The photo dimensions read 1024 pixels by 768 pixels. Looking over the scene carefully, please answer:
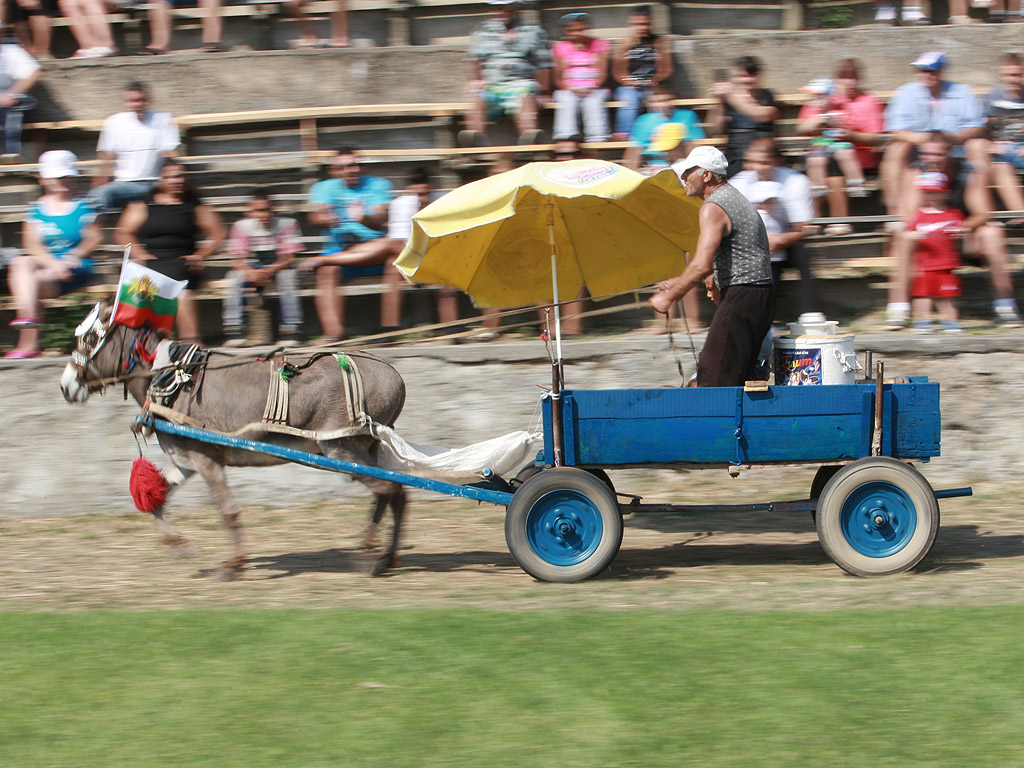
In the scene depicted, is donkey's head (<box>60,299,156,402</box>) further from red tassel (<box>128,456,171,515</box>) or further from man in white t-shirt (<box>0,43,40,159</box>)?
man in white t-shirt (<box>0,43,40,159</box>)

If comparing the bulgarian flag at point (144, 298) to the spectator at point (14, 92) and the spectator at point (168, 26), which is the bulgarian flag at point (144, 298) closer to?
the spectator at point (14, 92)

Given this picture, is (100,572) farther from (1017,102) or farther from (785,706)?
(1017,102)

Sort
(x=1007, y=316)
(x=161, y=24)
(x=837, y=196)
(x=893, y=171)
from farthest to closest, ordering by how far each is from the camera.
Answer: (x=161, y=24) < (x=837, y=196) < (x=893, y=171) < (x=1007, y=316)

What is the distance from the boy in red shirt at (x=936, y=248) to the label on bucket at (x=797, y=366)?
3.49 m

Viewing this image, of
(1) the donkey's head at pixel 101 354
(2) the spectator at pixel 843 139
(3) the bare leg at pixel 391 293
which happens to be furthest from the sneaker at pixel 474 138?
(1) the donkey's head at pixel 101 354

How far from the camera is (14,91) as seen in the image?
42.1ft

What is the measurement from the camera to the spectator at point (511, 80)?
1208 cm

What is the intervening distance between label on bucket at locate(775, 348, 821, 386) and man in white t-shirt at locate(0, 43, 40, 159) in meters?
9.25

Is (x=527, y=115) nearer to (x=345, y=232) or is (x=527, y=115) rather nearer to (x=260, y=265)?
(x=345, y=232)

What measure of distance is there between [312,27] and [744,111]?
6.23 metres

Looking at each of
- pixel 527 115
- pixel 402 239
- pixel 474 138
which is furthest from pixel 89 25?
pixel 402 239

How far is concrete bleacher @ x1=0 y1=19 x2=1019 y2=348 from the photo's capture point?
12.4m

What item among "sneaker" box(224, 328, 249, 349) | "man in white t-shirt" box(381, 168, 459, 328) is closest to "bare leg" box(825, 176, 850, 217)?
"man in white t-shirt" box(381, 168, 459, 328)

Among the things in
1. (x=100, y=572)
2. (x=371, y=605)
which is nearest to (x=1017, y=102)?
(x=371, y=605)
